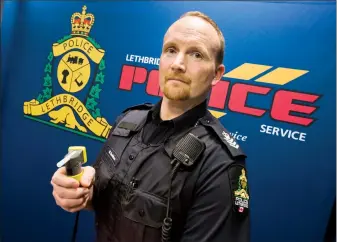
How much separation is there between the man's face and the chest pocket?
0.96ft

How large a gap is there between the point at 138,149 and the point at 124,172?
0.26 feet

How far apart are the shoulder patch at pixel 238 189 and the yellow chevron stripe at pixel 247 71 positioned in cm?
Answer: 61

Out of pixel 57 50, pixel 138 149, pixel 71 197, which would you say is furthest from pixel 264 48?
pixel 57 50

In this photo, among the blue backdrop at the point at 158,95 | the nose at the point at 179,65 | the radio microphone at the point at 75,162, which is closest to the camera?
the radio microphone at the point at 75,162

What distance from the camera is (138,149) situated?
2.84 feet

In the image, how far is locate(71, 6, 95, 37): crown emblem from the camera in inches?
65.7

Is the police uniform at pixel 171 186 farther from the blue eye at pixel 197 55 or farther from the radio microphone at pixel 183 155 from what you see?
the blue eye at pixel 197 55

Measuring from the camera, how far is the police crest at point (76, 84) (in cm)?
165

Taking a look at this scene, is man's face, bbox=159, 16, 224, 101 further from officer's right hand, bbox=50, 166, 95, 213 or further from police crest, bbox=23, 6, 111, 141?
police crest, bbox=23, 6, 111, 141

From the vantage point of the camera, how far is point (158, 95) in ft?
4.81

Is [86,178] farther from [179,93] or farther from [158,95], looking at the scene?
[158,95]

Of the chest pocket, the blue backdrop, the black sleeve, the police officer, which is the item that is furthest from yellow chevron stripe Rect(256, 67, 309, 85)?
the chest pocket

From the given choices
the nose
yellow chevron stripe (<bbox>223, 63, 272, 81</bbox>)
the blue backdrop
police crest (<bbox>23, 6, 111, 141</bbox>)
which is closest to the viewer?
the nose

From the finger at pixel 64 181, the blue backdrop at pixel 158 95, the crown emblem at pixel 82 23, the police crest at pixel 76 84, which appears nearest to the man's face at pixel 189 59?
the finger at pixel 64 181
